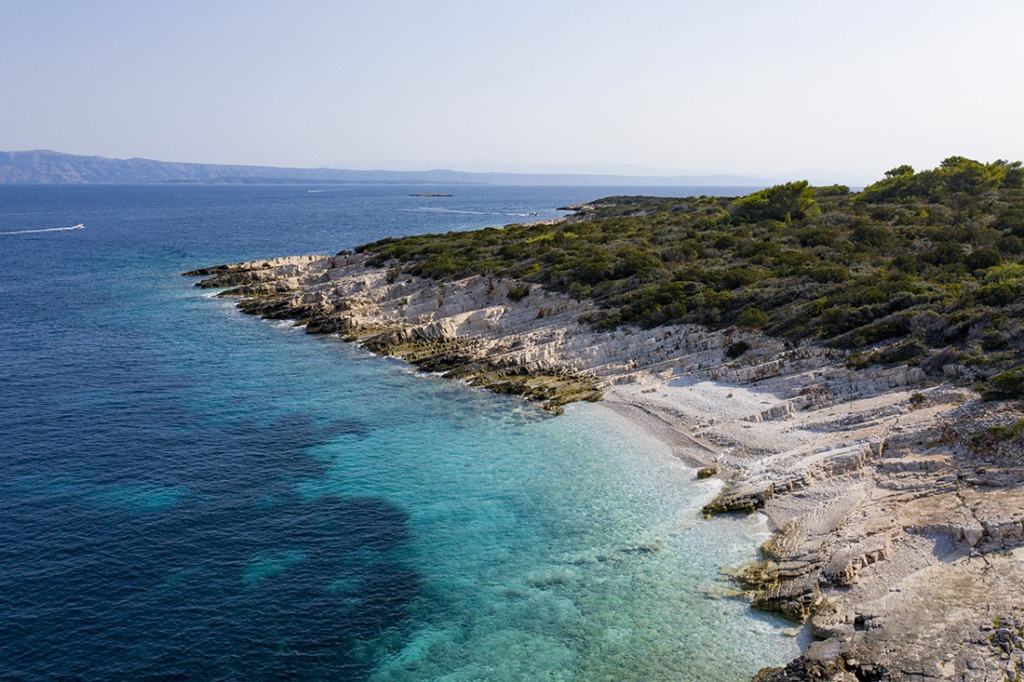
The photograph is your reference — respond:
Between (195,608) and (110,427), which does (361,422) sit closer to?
(110,427)

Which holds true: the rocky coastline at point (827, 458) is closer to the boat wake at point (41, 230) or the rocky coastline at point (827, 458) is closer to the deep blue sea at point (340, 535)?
the deep blue sea at point (340, 535)

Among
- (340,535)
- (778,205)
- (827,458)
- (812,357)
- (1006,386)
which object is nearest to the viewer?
Result: (340,535)

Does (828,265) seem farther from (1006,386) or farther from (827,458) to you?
(827,458)

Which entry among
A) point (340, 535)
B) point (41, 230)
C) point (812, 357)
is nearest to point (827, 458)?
point (812, 357)

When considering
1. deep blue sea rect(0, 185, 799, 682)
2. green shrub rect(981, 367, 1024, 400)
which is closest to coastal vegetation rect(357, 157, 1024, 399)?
green shrub rect(981, 367, 1024, 400)

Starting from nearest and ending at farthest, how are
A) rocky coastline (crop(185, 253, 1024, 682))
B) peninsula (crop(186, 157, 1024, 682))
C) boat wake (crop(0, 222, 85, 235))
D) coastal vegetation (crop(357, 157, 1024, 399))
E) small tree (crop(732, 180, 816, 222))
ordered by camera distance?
rocky coastline (crop(185, 253, 1024, 682)), peninsula (crop(186, 157, 1024, 682)), coastal vegetation (crop(357, 157, 1024, 399)), small tree (crop(732, 180, 816, 222)), boat wake (crop(0, 222, 85, 235))

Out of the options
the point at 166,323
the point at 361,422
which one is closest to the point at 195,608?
the point at 361,422

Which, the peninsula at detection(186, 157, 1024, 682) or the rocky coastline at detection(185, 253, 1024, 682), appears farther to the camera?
the peninsula at detection(186, 157, 1024, 682)

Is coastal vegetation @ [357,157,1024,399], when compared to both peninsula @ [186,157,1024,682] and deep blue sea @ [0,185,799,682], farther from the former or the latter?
deep blue sea @ [0,185,799,682]
